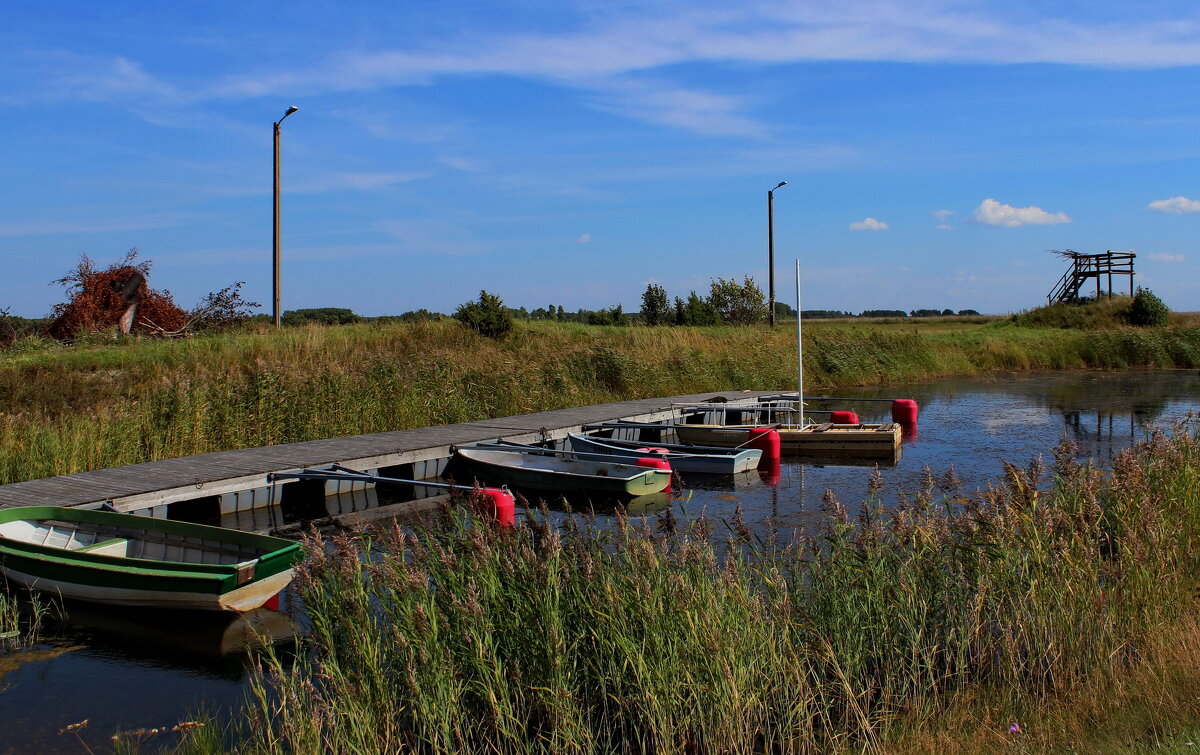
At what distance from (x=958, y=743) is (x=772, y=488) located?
9786mm

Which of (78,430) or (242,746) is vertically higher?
(78,430)

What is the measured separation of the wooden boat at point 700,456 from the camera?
15.1 meters

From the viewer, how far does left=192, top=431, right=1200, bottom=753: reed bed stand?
14.5 ft

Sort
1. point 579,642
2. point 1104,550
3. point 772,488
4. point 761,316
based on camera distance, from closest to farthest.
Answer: point 579,642
point 1104,550
point 772,488
point 761,316

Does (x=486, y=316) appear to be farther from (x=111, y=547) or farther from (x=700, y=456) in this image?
(x=111, y=547)

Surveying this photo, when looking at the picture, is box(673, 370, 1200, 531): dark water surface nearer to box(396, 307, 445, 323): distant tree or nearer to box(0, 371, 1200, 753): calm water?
box(0, 371, 1200, 753): calm water

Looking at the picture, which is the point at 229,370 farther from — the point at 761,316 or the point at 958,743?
the point at 761,316

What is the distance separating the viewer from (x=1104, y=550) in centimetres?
811

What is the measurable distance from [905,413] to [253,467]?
1478cm

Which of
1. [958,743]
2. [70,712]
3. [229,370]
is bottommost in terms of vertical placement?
[70,712]

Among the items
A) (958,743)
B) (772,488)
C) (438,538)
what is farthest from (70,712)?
(772,488)

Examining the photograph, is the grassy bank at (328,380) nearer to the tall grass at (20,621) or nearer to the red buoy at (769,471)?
the tall grass at (20,621)

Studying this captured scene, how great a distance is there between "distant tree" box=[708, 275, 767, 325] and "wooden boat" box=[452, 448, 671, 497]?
28.3 meters

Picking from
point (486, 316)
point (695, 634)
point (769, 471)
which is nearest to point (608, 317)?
point (486, 316)
